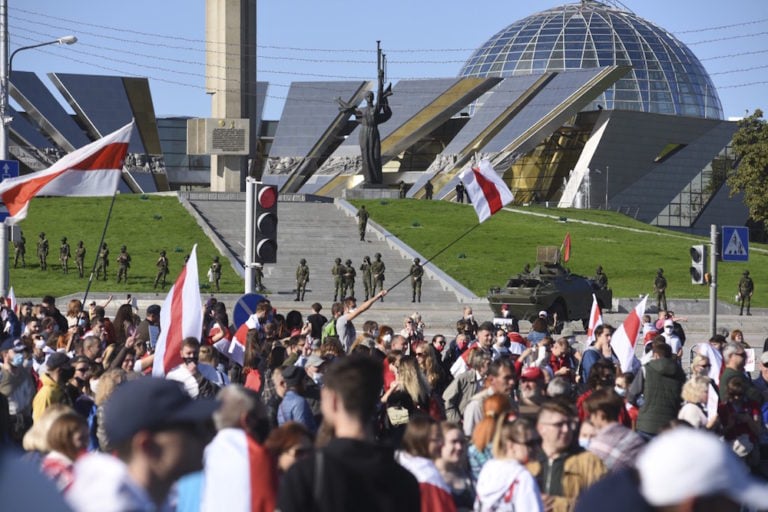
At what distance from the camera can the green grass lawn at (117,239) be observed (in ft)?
119

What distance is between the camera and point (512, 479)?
5328 millimetres

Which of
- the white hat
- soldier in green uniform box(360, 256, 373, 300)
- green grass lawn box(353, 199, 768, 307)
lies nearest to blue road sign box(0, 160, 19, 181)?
soldier in green uniform box(360, 256, 373, 300)

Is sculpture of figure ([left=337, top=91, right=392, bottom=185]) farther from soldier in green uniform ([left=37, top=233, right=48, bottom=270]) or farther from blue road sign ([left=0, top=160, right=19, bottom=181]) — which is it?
blue road sign ([left=0, top=160, right=19, bottom=181])

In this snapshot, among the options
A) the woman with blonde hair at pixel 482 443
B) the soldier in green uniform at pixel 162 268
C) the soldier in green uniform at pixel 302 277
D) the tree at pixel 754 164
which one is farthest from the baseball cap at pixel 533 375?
the tree at pixel 754 164

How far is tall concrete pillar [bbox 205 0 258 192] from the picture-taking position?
5447 centimetres

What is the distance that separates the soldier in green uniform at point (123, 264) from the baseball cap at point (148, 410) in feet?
108

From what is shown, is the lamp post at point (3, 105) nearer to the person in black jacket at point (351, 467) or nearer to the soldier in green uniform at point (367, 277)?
the soldier in green uniform at point (367, 277)

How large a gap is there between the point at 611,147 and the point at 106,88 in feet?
93.2

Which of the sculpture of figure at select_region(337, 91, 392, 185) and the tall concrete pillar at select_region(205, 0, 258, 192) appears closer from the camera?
the tall concrete pillar at select_region(205, 0, 258, 192)

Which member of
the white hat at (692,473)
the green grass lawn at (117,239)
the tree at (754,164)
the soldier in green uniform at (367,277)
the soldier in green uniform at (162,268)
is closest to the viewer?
the white hat at (692,473)

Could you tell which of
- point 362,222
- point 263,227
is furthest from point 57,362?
point 362,222

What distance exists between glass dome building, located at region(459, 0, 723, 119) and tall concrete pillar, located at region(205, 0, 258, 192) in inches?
1333

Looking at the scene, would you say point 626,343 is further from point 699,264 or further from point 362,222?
point 362,222

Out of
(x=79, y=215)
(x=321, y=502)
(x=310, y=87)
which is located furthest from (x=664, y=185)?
(x=321, y=502)
